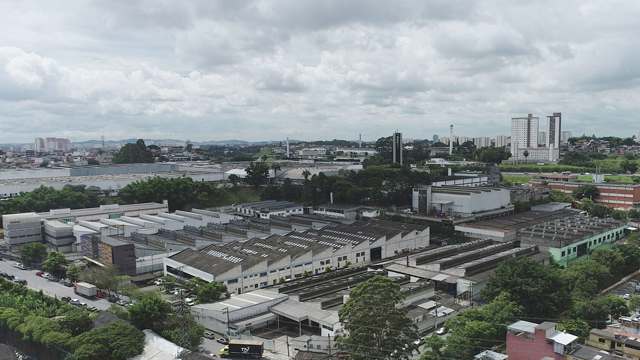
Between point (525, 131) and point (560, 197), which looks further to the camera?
point (525, 131)

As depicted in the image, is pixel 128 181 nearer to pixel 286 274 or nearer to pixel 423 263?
pixel 286 274

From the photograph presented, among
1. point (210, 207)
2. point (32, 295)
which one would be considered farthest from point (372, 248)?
point (210, 207)

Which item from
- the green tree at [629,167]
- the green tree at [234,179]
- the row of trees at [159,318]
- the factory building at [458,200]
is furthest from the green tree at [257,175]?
the green tree at [629,167]

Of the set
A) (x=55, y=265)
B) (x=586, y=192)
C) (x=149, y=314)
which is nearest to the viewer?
(x=149, y=314)

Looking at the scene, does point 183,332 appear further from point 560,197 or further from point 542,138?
point 542,138

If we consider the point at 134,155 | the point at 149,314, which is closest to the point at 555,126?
the point at 134,155

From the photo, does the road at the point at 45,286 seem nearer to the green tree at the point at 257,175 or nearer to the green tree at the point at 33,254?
the green tree at the point at 33,254

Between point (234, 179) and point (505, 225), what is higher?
point (234, 179)
